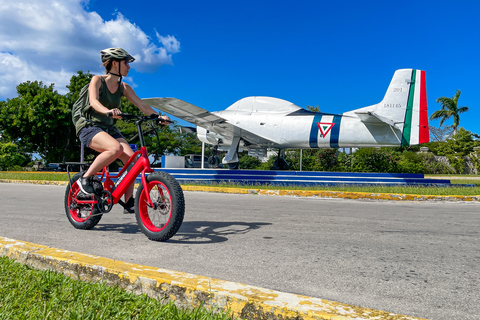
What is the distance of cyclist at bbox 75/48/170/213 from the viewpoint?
369 cm

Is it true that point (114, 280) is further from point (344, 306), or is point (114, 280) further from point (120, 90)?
point (120, 90)

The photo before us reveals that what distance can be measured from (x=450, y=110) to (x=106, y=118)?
186ft

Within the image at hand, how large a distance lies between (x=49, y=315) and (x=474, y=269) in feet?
9.44

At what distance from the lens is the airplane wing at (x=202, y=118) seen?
558 inches

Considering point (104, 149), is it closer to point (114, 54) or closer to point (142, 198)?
point (142, 198)

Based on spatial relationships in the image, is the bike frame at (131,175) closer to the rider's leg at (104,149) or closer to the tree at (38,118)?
the rider's leg at (104,149)

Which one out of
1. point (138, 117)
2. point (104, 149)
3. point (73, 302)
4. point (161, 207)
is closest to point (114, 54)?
point (138, 117)

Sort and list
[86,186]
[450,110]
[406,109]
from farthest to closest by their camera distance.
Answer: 1. [450,110]
2. [406,109]
3. [86,186]

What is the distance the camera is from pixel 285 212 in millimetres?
5820

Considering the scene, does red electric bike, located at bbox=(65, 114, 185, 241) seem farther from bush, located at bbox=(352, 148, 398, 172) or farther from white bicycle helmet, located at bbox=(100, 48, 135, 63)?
bush, located at bbox=(352, 148, 398, 172)

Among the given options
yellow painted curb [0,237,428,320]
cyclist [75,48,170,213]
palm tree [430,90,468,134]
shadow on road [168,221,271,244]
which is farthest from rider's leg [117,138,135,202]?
palm tree [430,90,468,134]

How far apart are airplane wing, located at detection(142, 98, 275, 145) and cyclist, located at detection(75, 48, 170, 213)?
9.84 meters

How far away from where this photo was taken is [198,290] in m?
1.81

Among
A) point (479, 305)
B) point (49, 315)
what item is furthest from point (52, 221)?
point (479, 305)
